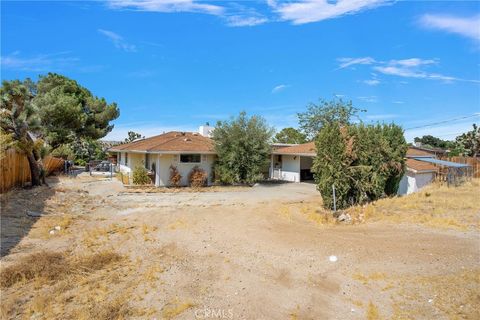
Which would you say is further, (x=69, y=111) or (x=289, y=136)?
(x=289, y=136)

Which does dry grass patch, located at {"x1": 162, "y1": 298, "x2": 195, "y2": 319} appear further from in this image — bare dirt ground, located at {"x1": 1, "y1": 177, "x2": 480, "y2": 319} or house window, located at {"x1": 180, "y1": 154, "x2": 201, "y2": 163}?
house window, located at {"x1": 180, "y1": 154, "x2": 201, "y2": 163}

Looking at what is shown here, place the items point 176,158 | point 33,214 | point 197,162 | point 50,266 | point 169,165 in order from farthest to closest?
1. point 197,162
2. point 176,158
3. point 169,165
4. point 33,214
5. point 50,266

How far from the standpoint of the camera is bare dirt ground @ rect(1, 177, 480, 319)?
5340mm

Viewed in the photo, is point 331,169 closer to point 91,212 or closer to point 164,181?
point 91,212

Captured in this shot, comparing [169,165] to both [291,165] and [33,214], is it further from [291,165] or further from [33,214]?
[33,214]

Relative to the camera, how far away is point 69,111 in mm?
27562

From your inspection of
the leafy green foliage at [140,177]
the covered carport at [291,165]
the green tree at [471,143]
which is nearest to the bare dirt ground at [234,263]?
the leafy green foliage at [140,177]

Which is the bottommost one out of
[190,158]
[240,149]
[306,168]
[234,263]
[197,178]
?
[234,263]

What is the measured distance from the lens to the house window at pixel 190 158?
2158 centimetres

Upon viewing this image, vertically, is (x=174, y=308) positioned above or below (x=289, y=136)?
below

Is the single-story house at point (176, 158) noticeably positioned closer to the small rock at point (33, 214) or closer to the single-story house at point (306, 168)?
the single-story house at point (306, 168)

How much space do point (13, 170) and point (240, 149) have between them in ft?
39.5

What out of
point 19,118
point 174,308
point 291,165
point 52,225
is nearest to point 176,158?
point 19,118

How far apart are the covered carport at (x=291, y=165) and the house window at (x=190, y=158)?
20.6ft
